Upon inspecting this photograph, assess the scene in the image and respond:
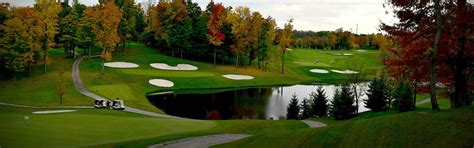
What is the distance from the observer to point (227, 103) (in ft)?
178

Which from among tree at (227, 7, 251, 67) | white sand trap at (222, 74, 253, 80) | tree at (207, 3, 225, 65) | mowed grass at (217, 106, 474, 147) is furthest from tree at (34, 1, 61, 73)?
mowed grass at (217, 106, 474, 147)

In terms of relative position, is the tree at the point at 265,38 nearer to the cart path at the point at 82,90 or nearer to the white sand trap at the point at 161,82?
the white sand trap at the point at 161,82

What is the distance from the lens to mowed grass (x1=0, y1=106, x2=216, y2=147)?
2205 centimetres

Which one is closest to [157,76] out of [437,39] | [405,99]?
[405,99]

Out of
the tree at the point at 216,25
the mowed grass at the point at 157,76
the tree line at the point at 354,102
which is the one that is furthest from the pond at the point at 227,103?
the tree at the point at 216,25

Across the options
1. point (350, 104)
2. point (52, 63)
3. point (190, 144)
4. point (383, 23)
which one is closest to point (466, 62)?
point (383, 23)

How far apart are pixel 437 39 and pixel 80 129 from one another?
21297mm

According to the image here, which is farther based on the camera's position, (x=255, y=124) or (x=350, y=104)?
(x=350, y=104)

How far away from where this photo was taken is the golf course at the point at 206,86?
20547 mm

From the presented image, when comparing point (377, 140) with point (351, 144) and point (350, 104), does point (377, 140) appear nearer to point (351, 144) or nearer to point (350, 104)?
point (351, 144)

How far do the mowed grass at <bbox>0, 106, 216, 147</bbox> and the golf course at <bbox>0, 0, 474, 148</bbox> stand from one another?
0.33 ft

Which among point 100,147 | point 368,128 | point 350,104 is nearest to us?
point 368,128

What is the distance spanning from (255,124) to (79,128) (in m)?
13.1

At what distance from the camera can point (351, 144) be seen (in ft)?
56.4
